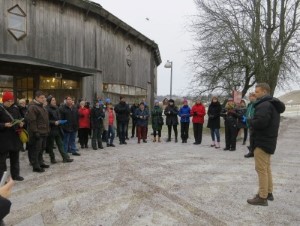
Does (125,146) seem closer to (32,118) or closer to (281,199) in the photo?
(32,118)

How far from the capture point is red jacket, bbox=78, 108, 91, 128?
12.4 m

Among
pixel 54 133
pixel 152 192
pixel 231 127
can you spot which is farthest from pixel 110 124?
pixel 152 192

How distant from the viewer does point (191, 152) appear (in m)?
12.0

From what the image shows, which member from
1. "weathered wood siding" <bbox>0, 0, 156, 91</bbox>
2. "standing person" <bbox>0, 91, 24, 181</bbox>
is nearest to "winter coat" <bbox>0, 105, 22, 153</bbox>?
"standing person" <bbox>0, 91, 24, 181</bbox>

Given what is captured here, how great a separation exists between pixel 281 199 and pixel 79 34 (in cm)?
1318

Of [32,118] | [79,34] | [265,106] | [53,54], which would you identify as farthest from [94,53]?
[265,106]

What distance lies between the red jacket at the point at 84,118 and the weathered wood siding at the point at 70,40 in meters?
3.85

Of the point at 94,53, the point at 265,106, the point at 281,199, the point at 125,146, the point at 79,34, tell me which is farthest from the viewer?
the point at 94,53

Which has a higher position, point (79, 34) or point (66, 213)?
point (79, 34)

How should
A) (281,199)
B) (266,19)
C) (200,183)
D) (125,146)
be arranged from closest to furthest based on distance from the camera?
1. (281,199)
2. (200,183)
3. (125,146)
4. (266,19)

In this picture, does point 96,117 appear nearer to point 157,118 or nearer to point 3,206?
point 157,118

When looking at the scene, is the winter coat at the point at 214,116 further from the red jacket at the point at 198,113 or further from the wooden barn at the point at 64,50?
the wooden barn at the point at 64,50

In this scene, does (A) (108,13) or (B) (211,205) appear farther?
(A) (108,13)

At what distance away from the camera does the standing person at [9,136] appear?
293 inches
